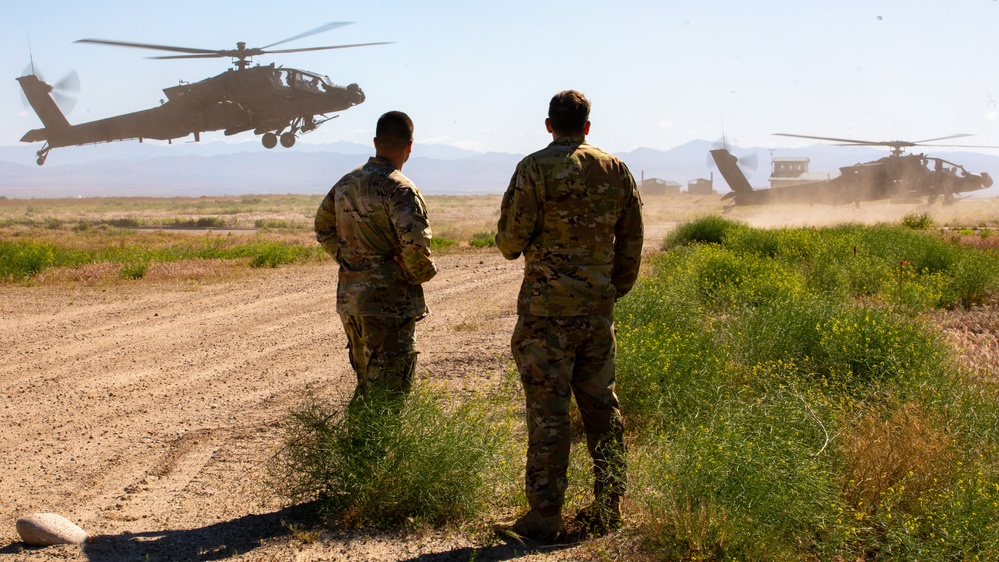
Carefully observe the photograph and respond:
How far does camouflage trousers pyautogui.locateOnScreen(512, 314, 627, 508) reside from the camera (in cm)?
362

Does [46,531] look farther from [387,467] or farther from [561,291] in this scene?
[561,291]

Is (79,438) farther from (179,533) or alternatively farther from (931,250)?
(931,250)

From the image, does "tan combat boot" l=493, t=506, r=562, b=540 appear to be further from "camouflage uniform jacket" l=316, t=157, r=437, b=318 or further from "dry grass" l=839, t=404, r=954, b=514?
"dry grass" l=839, t=404, r=954, b=514

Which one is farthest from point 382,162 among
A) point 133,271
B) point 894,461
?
point 133,271

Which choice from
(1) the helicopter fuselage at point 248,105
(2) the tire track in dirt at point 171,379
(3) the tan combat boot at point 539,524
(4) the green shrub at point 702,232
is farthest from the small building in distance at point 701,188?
(3) the tan combat boot at point 539,524

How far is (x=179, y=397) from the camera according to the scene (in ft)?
21.7

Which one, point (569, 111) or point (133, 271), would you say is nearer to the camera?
point (569, 111)

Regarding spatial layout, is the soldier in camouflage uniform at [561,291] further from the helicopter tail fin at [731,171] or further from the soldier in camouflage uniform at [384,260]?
the helicopter tail fin at [731,171]

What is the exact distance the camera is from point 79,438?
555cm

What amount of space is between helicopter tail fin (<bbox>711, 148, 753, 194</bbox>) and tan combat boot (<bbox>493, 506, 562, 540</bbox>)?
41.0 m

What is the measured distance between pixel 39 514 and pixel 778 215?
123 ft

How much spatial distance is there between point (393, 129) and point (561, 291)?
4.34ft

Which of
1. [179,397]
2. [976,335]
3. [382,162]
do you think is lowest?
[179,397]

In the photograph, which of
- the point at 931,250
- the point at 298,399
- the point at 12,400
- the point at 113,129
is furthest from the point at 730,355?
the point at 113,129
